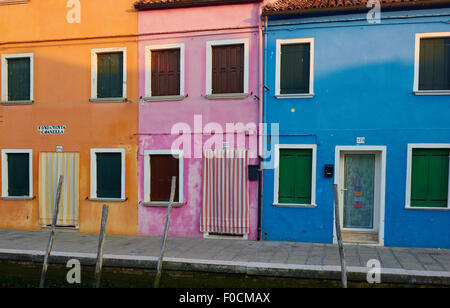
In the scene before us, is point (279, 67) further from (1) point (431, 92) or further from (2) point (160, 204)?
(2) point (160, 204)

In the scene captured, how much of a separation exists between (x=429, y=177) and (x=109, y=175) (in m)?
8.77

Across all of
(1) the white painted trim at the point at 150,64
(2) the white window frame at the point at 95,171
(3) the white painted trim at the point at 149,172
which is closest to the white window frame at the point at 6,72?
(2) the white window frame at the point at 95,171

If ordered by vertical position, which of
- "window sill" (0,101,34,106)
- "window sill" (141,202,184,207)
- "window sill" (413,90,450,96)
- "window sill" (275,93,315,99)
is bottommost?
"window sill" (141,202,184,207)

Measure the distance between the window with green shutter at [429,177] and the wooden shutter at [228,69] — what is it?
4934 mm

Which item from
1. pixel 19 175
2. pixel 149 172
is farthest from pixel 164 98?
pixel 19 175

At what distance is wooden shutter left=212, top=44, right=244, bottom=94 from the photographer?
10.1m

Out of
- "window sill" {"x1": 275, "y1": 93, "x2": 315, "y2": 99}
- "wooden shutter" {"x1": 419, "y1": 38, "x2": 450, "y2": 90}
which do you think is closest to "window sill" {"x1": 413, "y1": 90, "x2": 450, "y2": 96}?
"wooden shutter" {"x1": 419, "y1": 38, "x2": 450, "y2": 90}

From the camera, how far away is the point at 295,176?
9695 millimetres

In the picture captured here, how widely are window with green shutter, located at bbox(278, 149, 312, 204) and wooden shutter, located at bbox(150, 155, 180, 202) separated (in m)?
3.02

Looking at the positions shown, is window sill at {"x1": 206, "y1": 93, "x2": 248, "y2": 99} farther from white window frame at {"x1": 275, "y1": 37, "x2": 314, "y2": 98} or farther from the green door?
the green door

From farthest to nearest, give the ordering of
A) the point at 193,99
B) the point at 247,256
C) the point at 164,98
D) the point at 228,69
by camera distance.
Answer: the point at 164,98
the point at 193,99
the point at 228,69
the point at 247,256

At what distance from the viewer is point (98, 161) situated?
10.9 metres

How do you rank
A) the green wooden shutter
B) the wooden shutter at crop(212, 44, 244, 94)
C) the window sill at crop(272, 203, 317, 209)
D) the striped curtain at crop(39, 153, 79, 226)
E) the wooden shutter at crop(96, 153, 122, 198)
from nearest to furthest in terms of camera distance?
1. the window sill at crop(272, 203, 317, 209)
2. the wooden shutter at crop(212, 44, 244, 94)
3. the wooden shutter at crop(96, 153, 122, 198)
4. the striped curtain at crop(39, 153, 79, 226)
5. the green wooden shutter

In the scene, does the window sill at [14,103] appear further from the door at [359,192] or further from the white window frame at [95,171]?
the door at [359,192]
